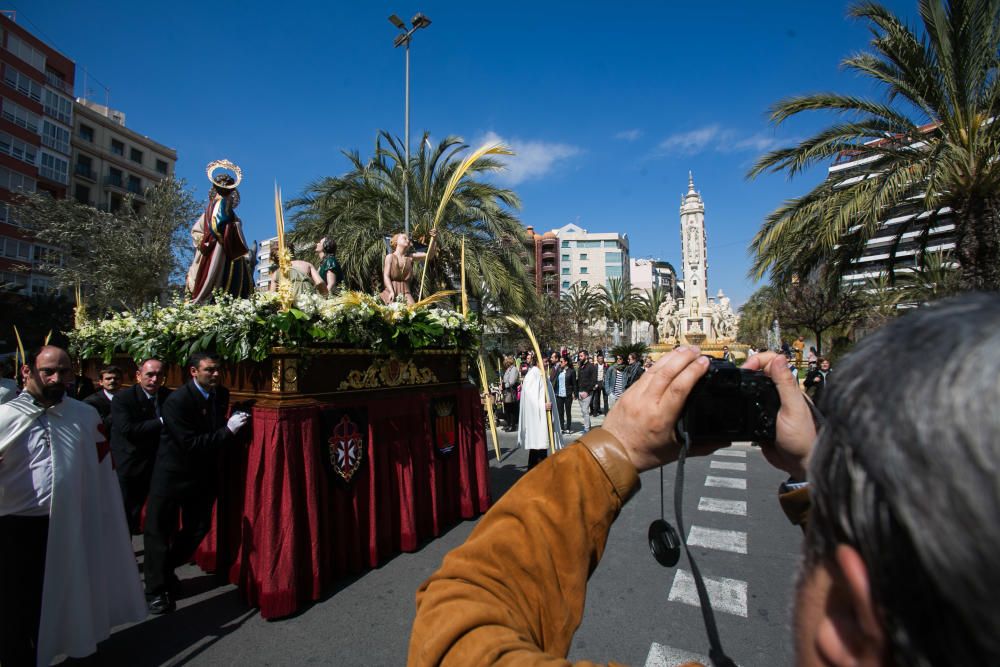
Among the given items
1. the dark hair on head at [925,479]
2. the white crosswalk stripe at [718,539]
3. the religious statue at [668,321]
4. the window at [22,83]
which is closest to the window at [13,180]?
the window at [22,83]

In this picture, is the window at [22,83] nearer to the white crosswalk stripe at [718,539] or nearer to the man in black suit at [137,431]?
the man in black suit at [137,431]

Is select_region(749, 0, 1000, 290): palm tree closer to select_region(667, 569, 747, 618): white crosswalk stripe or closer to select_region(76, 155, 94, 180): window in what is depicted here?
select_region(667, 569, 747, 618): white crosswalk stripe

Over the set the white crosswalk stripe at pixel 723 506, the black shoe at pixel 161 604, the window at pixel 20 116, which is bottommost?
the white crosswalk stripe at pixel 723 506

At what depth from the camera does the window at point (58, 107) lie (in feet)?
108

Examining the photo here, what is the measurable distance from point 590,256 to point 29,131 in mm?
73100

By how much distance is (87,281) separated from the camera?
16.9 meters

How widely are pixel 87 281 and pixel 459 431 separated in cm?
1813

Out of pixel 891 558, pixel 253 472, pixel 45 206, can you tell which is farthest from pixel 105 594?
pixel 45 206

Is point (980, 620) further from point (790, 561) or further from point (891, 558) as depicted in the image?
point (790, 561)

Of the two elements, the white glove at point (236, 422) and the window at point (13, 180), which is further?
the window at point (13, 180)

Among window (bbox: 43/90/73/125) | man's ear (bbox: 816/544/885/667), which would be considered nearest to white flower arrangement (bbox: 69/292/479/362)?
man's ear (bbox: 816/544/885/667)

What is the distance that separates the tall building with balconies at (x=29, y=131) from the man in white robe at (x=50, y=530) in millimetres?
35026

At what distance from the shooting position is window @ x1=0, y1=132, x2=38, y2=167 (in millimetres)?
29797

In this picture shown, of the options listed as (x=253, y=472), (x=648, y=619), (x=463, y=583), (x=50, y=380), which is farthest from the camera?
(x=253, y=472)
